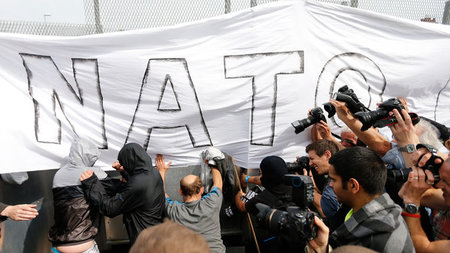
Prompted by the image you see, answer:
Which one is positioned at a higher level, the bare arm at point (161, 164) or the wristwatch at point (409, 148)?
the wristwatch at point (409, 148)

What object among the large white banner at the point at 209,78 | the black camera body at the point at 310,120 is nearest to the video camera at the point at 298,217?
the black camera body at the point at 310,120

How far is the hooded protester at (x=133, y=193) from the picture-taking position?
306cm

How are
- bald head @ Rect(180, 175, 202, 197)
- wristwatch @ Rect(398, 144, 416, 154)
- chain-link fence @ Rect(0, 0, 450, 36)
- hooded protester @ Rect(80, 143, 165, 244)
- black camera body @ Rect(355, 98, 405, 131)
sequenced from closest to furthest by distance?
wristwatch @ Rect(398, 144, 416, 154) < black camera body @ Rect(355, 98, 405, 131) < hooded protester @ Rect(80, 143, 165, 244) < bald head @ Rect(180, 175, 202, 197) < chain-link fence @ Rect(0, 0, 450, 36)

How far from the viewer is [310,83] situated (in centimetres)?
348

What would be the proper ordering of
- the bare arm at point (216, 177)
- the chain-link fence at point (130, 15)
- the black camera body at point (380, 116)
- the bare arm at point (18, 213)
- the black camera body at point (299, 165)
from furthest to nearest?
the chain-link fence at point (130, 15), the bare arm at point (216, 177), the black camera body at point (299, 165), the bare arm at point (18, 213), the black camera body at point (380, 116)

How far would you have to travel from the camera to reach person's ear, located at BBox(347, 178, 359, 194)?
2054 millimetres

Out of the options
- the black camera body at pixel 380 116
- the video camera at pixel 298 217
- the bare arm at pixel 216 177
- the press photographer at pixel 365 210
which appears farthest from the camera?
the bare arm at pixel 216 177

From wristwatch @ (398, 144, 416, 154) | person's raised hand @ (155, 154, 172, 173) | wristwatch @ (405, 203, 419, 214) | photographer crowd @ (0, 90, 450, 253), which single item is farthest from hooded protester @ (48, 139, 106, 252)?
wristwatch @ (398, 144, 416, 154)

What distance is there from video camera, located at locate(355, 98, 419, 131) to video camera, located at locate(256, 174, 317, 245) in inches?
44.2

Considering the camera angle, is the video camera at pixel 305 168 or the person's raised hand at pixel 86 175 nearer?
the person's raised hand at pixel 86 175

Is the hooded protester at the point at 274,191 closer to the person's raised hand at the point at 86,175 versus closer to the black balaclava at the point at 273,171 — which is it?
the black balaclava at the point at 273,171

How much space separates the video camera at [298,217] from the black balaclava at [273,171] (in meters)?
1.08

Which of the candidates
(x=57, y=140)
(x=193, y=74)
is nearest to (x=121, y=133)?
(x=57, y=140)

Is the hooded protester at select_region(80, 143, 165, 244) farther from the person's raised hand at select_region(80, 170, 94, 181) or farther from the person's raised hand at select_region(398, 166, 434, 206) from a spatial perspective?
the person's raised hand at select_region(398, 166, 434, 206)
